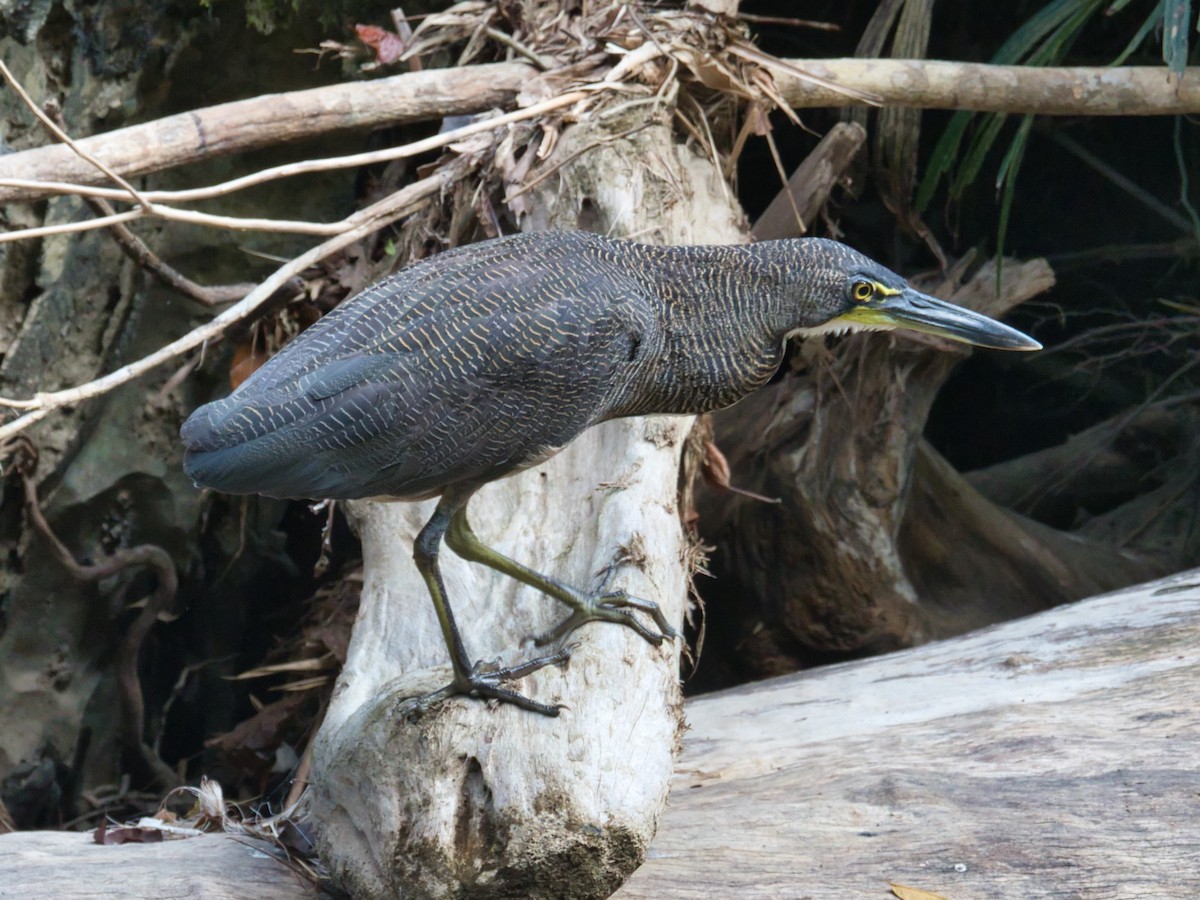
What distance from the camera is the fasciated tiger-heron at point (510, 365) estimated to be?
7.54 feet

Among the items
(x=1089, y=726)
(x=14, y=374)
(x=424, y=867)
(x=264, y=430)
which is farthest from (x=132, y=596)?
(x=1089, y=726)

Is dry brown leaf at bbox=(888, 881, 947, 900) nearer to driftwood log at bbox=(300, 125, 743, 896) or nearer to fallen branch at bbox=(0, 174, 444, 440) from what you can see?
driftwood log at bbox=(300, 125, 743, 896)

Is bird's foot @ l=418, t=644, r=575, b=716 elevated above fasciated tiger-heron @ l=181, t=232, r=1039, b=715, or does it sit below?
below

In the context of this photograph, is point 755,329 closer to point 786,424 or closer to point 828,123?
point 786,424

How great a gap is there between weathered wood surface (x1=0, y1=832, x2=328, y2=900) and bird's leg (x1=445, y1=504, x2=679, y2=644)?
0.74m

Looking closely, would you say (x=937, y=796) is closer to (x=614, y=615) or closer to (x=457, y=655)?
(x=614, y=615)

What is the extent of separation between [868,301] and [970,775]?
3.56 feet

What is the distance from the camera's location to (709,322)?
8.84 feet

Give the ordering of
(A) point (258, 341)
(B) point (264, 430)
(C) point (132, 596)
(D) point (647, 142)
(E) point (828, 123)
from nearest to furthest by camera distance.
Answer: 1. (B) point (264, 430)
2. (D) point (647, 142)
3. (A) point (258, 341)
4. (C) point (132, 596)
5. (E) point (828, 123)

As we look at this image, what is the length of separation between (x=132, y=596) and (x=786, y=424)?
2.44 metres

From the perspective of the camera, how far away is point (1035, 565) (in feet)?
14.2

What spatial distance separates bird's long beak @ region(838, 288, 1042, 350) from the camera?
2.70m

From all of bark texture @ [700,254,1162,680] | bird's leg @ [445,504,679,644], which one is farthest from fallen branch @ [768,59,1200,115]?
bird's leg @ [445,504,679,644]

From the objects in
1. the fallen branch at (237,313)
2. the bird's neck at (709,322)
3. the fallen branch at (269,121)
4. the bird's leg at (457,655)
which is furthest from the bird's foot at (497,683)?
the fallen branch at (269,121)
